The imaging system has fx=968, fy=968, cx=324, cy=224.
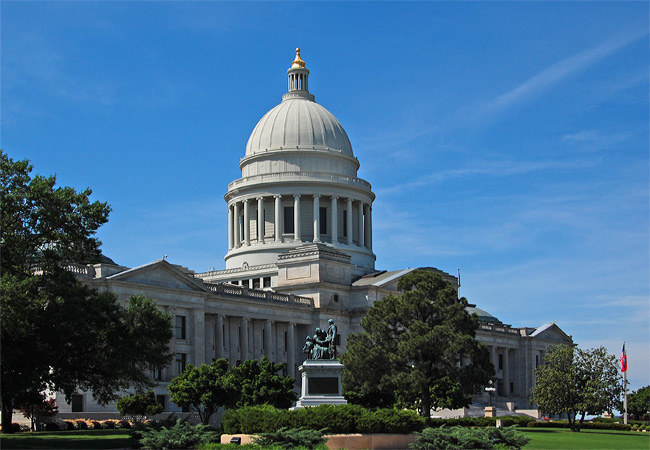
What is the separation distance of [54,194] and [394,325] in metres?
31.5

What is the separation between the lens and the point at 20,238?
1868 inches

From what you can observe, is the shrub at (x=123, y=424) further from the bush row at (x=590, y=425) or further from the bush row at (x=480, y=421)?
the bush row at (x=590, y=425)

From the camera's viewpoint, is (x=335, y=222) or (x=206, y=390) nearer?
(x=206, y=390)

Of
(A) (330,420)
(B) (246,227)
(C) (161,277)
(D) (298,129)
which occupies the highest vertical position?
(D) (298,129)

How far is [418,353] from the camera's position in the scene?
6806cm

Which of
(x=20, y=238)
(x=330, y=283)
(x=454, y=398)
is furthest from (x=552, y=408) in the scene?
(x=20, y=238)

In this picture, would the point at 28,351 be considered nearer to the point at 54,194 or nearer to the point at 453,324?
the point at 54,194

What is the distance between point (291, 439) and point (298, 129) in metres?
78.3

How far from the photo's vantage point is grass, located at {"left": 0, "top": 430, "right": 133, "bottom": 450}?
45.0 metres

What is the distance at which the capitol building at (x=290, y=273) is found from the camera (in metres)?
83.5

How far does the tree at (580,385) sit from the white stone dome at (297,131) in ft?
139

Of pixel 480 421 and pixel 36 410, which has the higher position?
pixel 36 410

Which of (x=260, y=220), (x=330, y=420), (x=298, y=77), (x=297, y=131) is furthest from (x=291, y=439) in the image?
(x=298, y=77)

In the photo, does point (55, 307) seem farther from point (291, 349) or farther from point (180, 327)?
point (291, 349)
